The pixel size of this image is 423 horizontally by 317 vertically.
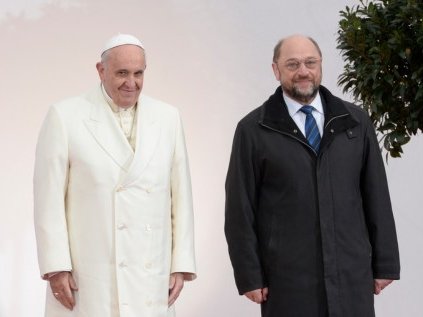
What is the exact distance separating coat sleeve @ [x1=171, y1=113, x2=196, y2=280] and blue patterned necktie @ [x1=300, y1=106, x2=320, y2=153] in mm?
551

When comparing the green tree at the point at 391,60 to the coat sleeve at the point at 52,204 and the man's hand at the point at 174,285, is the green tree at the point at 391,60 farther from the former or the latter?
the coat sleeve at the point at 52,204

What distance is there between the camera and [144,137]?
4.30m

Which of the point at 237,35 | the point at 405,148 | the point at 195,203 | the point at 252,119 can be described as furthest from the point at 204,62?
the point at 252,119

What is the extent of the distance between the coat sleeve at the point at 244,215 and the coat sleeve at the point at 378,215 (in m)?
0.48

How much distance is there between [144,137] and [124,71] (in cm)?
29

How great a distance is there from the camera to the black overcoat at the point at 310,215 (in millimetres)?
4320

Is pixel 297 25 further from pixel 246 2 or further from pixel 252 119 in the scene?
pixel 252 119

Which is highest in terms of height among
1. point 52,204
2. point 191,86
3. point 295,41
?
point 191,86

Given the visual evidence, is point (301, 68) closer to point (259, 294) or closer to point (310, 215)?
point (310, 215)

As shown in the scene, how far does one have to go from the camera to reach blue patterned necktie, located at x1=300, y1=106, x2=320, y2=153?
4391mm

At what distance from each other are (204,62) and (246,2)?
22.1 inches

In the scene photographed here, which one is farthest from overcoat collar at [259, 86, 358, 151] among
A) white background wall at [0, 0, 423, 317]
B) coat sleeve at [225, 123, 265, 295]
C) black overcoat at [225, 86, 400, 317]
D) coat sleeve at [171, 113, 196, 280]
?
white background wall at [0, 0, 423, 317]

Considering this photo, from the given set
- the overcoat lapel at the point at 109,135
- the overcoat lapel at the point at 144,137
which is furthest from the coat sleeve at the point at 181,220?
the overcoat lapel at the point at 109,135

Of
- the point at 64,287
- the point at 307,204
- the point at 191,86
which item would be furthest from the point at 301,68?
the point at 191,86
